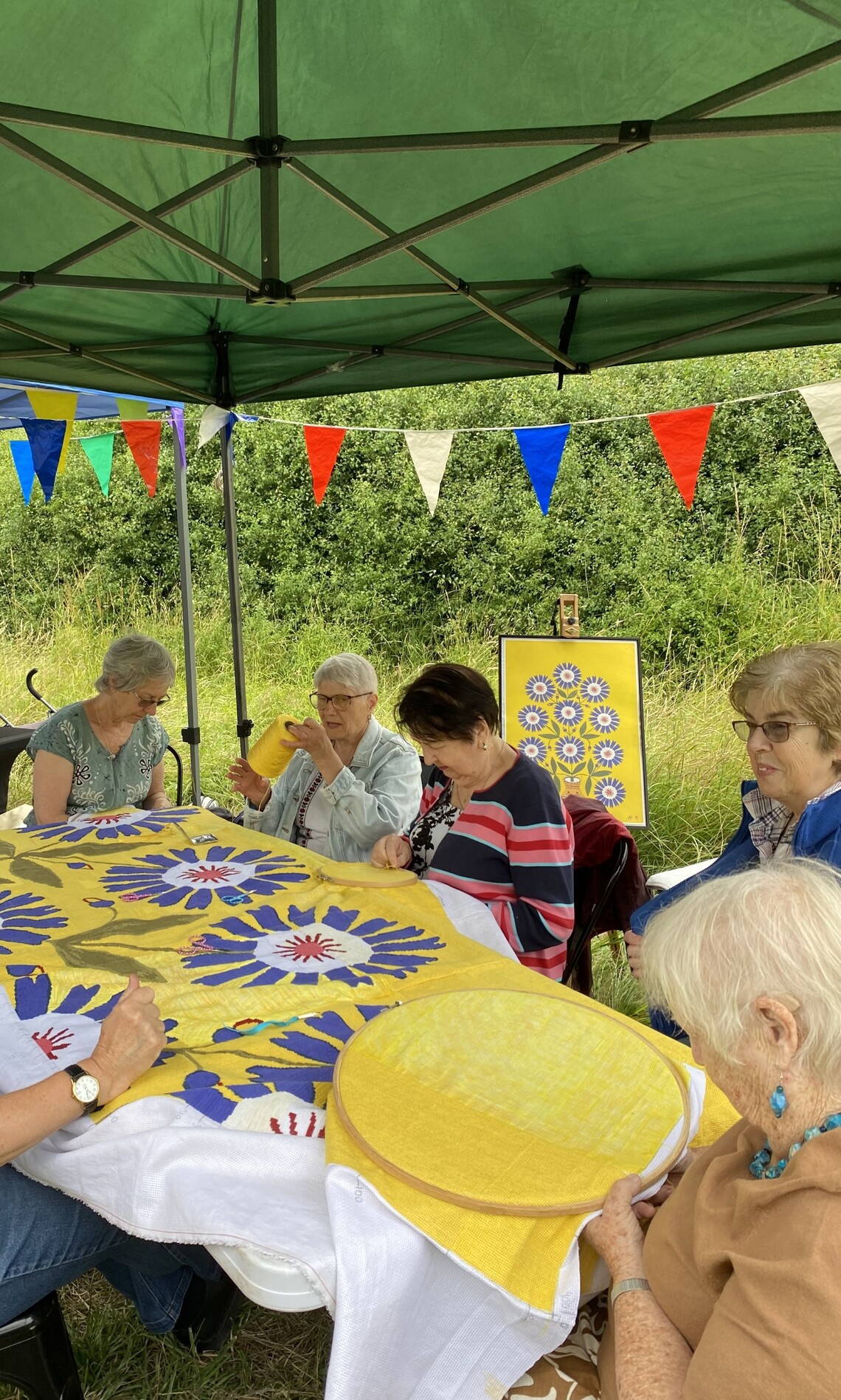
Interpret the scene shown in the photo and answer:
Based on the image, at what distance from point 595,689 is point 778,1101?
3.39 meters

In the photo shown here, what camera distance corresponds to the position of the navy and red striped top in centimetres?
209

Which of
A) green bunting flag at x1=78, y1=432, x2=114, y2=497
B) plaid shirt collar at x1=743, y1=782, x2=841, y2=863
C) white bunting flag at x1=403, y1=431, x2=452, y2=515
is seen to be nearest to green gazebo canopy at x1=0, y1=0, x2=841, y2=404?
white bunting flag at x1=403, y1=431, x2=452, y2=515

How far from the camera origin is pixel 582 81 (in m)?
1.93

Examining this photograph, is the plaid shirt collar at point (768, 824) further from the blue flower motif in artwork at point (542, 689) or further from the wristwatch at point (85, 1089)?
the blue flower motif in artwork at point (542, 689)

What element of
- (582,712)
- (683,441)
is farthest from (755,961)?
(582,712)

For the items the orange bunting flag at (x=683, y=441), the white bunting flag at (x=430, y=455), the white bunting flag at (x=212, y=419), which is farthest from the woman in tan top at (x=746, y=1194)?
the white bunting flag at (x=430, y=455)

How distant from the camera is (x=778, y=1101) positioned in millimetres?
917

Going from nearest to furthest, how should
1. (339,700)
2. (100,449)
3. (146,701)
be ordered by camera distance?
(339,700) < (146,701) < (100,449)

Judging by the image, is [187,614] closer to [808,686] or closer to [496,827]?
[496,827]

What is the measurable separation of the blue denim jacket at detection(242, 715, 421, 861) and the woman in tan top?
1690mm

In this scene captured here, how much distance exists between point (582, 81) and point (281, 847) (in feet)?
5.49

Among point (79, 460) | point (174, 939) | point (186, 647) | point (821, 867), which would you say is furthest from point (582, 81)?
point (79, 460)

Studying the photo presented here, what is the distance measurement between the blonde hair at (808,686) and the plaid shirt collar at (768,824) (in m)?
0.21

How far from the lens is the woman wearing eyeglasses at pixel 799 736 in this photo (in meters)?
1.82
